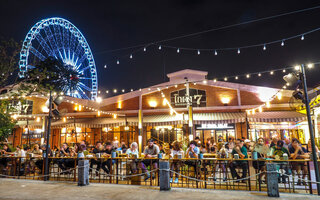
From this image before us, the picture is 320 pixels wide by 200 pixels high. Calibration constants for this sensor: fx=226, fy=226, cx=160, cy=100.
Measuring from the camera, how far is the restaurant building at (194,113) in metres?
14.4

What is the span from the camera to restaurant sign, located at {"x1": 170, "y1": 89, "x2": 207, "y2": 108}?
1556 cm

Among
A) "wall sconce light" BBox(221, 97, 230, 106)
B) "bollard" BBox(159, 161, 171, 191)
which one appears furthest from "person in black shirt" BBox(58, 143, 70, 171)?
"wall sconce light" BBox(221, 97, 230, 106)

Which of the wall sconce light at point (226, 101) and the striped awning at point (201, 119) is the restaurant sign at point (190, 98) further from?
the wall sconce light at point (226, 101)

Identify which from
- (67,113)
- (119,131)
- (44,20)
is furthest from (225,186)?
(44,20)

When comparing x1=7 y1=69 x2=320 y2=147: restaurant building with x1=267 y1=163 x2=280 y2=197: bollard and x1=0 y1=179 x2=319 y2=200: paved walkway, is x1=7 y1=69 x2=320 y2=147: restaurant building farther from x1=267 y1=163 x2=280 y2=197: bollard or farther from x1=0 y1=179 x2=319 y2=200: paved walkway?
x1=267 y1=163 x2=280 y2=197: bollard

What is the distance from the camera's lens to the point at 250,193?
5.52 meters

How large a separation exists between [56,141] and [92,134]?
348 centimetres

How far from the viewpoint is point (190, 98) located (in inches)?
618

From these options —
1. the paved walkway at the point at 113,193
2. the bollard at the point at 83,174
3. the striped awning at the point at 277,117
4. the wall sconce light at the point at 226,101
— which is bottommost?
the paved walkway at the point at 113,193

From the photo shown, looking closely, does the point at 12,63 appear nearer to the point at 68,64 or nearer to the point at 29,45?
the point at 29,45

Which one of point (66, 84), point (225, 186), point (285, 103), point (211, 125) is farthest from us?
point (66, 84)

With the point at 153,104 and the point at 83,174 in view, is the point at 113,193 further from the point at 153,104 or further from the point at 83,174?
the point at 153,104

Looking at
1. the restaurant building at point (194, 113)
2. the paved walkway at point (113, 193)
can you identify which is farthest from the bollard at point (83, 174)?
the restaurant building at point (194, 113)

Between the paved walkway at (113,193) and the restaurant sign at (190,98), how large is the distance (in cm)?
976
